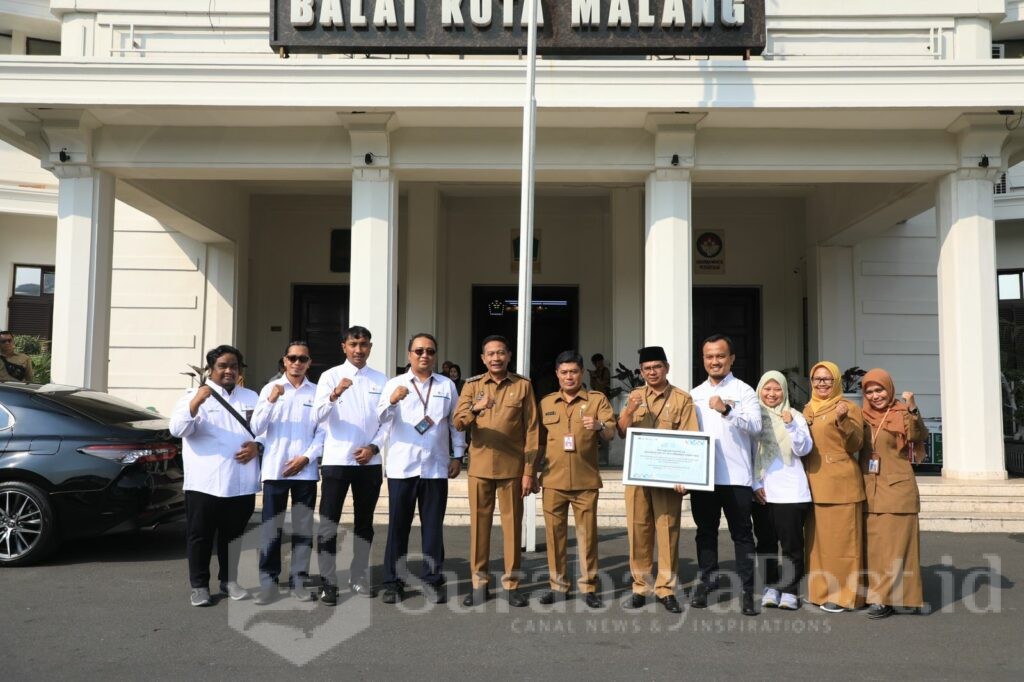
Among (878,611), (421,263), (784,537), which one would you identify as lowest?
(878,611)

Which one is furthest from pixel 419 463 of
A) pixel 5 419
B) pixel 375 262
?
pixel 375 262

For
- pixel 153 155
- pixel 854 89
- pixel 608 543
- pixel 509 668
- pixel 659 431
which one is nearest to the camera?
pixel 509 668

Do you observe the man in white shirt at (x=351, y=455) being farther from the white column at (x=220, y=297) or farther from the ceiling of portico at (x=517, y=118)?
the white column at (x=220, y=297)

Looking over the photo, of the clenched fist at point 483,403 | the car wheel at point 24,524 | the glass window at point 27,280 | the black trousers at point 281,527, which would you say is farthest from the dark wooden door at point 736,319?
the glass window at point 27,280

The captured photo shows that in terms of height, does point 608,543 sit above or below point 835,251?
below

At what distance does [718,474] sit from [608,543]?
2.67 meters

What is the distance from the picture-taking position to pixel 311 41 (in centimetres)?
919

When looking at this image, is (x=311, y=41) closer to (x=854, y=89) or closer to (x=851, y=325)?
(x=854, y=89)

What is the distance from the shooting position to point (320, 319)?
1469 centimetres

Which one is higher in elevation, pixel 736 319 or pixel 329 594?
pixel 736 319

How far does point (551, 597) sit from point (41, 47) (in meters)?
13.9

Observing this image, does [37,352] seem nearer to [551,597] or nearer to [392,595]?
[392,595]

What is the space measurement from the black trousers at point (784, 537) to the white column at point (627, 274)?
22.3 ft

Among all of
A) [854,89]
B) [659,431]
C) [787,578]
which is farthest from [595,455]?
[854,89]
